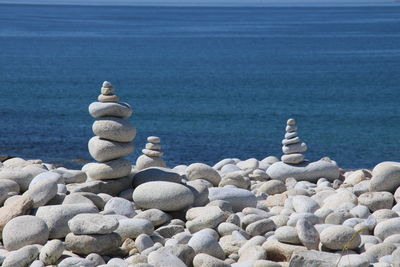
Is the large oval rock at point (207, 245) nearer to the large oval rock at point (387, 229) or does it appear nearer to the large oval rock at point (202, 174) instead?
the large oval rock at point (387, 229)

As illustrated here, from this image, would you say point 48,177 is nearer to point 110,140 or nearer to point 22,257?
point 110,140

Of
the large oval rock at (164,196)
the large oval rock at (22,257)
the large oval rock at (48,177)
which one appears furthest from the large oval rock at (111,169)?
the large oval rock at (22,257)

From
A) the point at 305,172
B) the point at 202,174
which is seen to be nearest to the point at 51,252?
the point at 202,174

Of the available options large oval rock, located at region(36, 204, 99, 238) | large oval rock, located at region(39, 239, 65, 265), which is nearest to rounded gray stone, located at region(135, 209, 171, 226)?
large oval rock, located at region(36, 204, 99, 238)

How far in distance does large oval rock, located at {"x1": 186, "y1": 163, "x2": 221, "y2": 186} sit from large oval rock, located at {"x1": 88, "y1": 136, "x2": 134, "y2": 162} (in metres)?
1.30

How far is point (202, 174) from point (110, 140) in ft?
5.70

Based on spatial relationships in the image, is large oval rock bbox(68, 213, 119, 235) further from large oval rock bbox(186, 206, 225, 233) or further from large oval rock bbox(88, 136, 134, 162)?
large oval rock bbox(88, 136, 134, 162)

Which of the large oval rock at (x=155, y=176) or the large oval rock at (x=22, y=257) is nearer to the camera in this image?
the large oval rock at (x=22, y=257)

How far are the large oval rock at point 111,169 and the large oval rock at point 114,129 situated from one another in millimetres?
313

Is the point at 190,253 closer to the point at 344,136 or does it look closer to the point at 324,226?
the point at 324,226

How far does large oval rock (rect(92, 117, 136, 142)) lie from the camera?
11664 millimetres

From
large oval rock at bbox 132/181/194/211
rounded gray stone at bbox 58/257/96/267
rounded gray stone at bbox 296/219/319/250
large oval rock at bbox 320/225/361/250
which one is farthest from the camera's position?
large oval rock at bbox 132/181/194/211

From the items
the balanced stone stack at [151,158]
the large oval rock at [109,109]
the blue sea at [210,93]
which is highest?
the large oval rock at [109,109]

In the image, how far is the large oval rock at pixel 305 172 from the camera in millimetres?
14375
